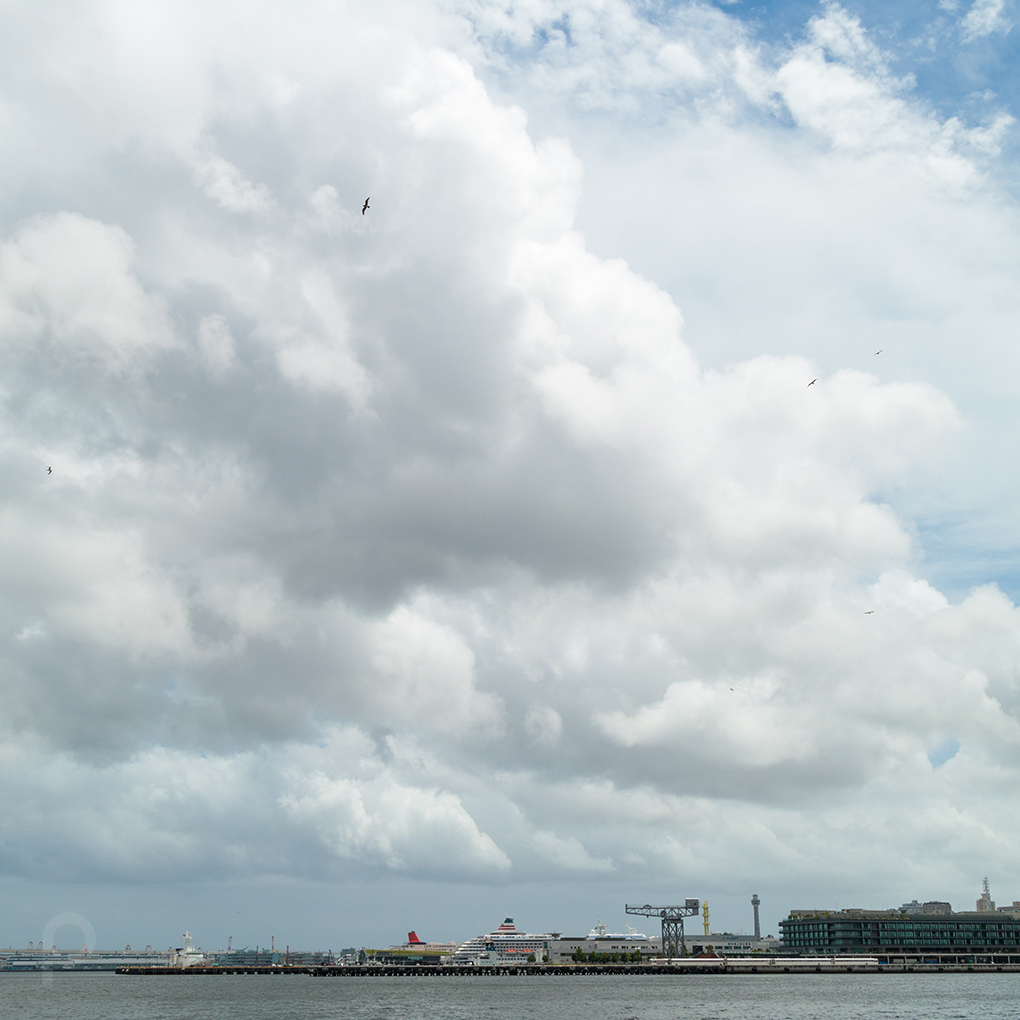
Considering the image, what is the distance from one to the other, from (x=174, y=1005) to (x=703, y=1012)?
242 feet

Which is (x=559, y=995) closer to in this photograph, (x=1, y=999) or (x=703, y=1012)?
(x=703, y=1012)

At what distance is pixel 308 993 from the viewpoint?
534 feet

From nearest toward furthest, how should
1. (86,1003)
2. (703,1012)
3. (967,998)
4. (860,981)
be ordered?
1. (703,1012)
2. (967,998)
3. (86,1003)
4. (860,981)

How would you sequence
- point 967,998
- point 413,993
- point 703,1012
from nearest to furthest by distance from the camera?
point 703,1012
point 967,998
point 413,993

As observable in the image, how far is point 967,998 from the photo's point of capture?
12488 cm

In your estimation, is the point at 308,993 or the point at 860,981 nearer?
the point at 308,993

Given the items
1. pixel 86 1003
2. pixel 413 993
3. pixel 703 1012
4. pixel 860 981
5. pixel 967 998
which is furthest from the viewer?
pixel 860 981

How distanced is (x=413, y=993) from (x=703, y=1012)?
65855mm

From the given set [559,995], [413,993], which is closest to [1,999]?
[413,993]

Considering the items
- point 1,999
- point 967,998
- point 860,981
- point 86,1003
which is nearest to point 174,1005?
point 86,1003

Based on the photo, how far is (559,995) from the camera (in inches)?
5827

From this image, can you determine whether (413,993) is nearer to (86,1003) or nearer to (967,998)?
(86,1003)

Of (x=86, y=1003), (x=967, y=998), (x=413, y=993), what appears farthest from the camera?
(x=413, y=993)

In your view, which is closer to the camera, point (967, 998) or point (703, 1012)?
point (703, 1012)
